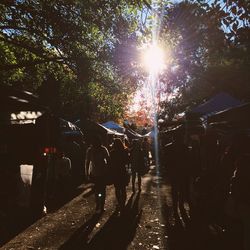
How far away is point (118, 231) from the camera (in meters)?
7.84

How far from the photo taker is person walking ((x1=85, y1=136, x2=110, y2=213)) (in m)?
9.45

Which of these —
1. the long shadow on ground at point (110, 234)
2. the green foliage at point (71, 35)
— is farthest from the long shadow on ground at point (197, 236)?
the green foliage at point (71, 35)

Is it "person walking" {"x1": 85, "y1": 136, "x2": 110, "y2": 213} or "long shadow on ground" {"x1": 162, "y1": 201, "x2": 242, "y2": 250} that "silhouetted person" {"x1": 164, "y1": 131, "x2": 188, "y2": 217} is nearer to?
"long shadow on ground" {"x1": 162, "y1": 201, "x2": 242, "y2": 250}

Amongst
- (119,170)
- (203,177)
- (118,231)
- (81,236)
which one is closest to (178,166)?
(203,177)

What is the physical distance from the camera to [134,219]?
29.6 ft

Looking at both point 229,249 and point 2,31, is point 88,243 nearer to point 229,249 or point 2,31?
point 229,249

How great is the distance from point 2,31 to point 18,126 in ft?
22.6

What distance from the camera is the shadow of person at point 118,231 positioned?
22.3ft

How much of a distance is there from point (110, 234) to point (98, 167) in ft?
7.46

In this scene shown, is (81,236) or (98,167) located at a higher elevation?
(98,167)

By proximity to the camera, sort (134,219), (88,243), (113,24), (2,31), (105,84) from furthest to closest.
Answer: (105,84) → (2,31) → (113,24) → (134,219) → (88,243)

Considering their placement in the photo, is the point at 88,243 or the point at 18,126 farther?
the point at 18,126

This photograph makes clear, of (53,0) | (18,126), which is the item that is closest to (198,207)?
(18,126)

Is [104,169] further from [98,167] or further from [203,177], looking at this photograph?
[203,177]
